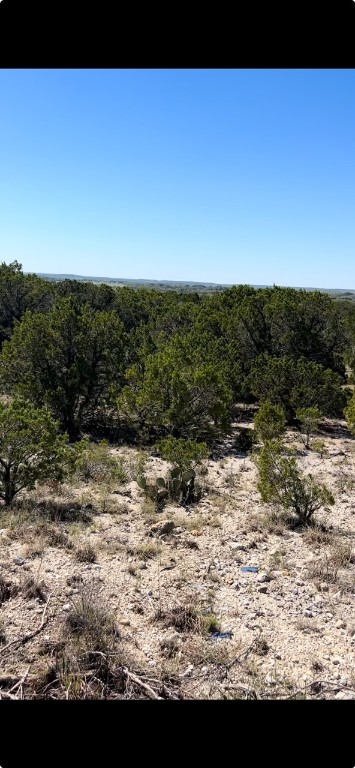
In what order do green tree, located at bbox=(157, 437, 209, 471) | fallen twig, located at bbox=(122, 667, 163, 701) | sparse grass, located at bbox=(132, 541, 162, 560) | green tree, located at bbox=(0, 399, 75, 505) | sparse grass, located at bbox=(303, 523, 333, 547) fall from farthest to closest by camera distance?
green tree, located at bbox=(157, 437, 209, 471) → green tree, located at bbox=(0, 399, 75, 505) → sparse grass, located at bbox=(303, 523, 333, 547) → sparse grass, located at bbox=(132, 541, 162, 560) → fallen twig, located at bbox=(122, 667, 163, 701)

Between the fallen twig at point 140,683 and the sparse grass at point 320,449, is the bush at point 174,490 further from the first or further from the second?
the fallen twig at point 140,683

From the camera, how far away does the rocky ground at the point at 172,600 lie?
3689 mm

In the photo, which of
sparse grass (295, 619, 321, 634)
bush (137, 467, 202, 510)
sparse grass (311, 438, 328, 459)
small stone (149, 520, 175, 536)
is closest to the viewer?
sparse grass (295, 619, 321, 634)

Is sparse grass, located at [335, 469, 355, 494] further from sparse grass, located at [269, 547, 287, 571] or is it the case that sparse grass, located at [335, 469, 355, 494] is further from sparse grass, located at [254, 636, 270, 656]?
sparse grass, located at [254, 636, 270, 656]

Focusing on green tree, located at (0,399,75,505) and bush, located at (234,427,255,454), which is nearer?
green tree, located at (0,399,75,505)

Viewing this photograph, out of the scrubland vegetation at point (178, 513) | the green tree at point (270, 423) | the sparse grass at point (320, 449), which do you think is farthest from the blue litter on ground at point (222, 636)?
the green tree at point (270, 423)

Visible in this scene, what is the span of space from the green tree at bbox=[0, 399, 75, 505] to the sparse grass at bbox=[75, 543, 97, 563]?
3003mm

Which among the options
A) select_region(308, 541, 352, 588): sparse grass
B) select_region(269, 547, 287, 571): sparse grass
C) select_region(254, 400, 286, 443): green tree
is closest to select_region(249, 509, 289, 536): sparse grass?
select_region(269, 547, 287, 571): sparse grass

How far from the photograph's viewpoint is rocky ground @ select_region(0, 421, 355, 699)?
369cm

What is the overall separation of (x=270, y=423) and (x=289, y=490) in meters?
5.61
